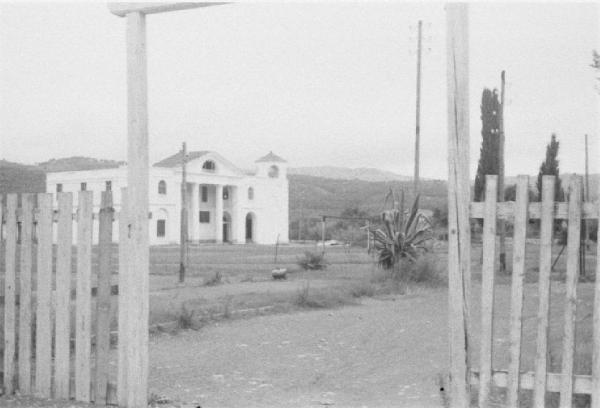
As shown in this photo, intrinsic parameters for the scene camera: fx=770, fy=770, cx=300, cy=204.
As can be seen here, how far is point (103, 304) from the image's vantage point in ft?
19.0

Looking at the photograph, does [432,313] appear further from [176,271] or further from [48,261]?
[176,271]

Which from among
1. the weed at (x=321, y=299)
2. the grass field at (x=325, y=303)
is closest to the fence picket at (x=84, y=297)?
the grass field at (x=325, y=303)

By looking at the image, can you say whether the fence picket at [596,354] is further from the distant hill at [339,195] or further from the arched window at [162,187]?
the distant hill at [339,195]

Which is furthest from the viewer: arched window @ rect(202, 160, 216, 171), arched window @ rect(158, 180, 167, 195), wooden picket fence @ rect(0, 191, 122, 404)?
arched window @ rect(202, 160, 216, 171)

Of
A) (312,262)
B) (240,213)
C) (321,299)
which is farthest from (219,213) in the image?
(321,299)

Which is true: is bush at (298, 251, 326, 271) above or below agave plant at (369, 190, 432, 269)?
below

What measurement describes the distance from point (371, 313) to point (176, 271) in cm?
1385

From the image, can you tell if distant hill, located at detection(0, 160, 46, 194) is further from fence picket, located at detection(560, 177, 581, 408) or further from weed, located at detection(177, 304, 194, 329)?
fence picket, located at detection(560, 177, 581, 408)

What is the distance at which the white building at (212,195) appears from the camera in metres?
58.1

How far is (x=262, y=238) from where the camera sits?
69.0 metres

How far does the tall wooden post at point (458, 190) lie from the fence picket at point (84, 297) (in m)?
2.79

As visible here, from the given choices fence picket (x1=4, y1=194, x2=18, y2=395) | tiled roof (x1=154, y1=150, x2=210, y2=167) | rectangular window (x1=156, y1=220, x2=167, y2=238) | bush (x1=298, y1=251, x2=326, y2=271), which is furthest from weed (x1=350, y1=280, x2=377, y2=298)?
tiled roof (x1=154, y1=150, x2=210, y2=167)

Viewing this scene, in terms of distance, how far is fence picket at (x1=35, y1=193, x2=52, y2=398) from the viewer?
20.1ft

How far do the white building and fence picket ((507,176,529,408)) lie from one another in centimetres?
5193
